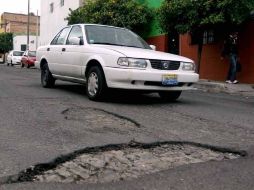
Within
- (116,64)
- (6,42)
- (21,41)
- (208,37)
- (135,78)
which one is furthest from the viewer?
(6,42)

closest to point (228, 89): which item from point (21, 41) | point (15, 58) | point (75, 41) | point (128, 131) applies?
point (75, 41)

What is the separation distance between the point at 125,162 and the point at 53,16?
36.7 metres

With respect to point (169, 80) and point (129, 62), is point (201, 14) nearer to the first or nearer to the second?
point (169, 80)

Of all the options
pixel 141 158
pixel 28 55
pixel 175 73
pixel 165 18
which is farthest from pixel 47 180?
pixel 28 55

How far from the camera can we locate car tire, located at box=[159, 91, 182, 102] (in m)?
9.25

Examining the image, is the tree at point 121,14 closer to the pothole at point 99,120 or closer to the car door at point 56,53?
the car door at point 56,53

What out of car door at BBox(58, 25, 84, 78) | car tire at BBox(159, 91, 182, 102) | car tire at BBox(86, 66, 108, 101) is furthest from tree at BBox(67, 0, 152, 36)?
car tire at BBox(86, 66, 108, 101)

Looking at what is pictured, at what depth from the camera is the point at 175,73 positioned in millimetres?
8539

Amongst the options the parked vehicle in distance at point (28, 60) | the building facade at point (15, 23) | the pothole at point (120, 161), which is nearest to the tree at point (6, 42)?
the building facade at point (15, 23)

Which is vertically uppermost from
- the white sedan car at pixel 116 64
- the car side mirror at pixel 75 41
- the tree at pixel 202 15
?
the tree at pixel 202 15

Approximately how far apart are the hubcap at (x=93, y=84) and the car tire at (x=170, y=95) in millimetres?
1416

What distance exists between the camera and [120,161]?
15.1 feet

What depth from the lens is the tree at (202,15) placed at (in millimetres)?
14547

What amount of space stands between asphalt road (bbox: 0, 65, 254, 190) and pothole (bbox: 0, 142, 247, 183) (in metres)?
0.13
